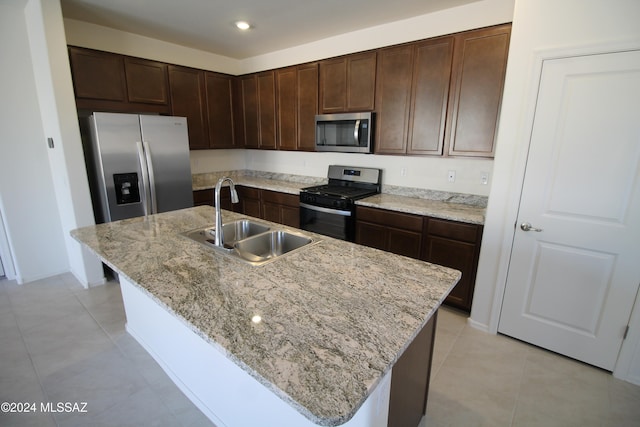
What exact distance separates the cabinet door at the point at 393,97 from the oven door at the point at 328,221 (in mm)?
791

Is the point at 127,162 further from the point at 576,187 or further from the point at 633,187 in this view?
the point at 633,187

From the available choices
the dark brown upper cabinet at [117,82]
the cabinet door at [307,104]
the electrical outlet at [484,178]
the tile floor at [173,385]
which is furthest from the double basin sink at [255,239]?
the dark brown upper cabinet at [117,82]

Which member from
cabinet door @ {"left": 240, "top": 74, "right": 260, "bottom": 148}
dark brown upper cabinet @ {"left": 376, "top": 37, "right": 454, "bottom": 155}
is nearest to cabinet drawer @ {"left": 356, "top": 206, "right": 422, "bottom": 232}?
dark brown upper cabinet @ {"left": 376, "top": 37, "right": 454, "bottom": 155}

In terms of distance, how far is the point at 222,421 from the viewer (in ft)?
5.24

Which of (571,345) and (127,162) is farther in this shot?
(127,162)

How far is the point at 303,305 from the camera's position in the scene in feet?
3.68

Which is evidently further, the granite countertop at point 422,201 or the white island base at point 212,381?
the granite countertop at point 422,201

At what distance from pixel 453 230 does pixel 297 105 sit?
2307 millimetres

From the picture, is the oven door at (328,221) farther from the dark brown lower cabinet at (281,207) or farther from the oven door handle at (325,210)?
the dark brown lower cabinet at (281,207)

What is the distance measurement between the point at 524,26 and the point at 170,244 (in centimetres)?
260

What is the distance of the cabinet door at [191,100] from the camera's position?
3.62 m

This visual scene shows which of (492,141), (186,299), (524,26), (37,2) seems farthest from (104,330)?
(524,26)

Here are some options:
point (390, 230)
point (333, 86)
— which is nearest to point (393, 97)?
point (333, 86)

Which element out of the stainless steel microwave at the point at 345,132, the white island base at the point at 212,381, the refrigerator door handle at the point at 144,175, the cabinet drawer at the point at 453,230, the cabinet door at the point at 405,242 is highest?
the stainless steel microwave at the point at 345,132
